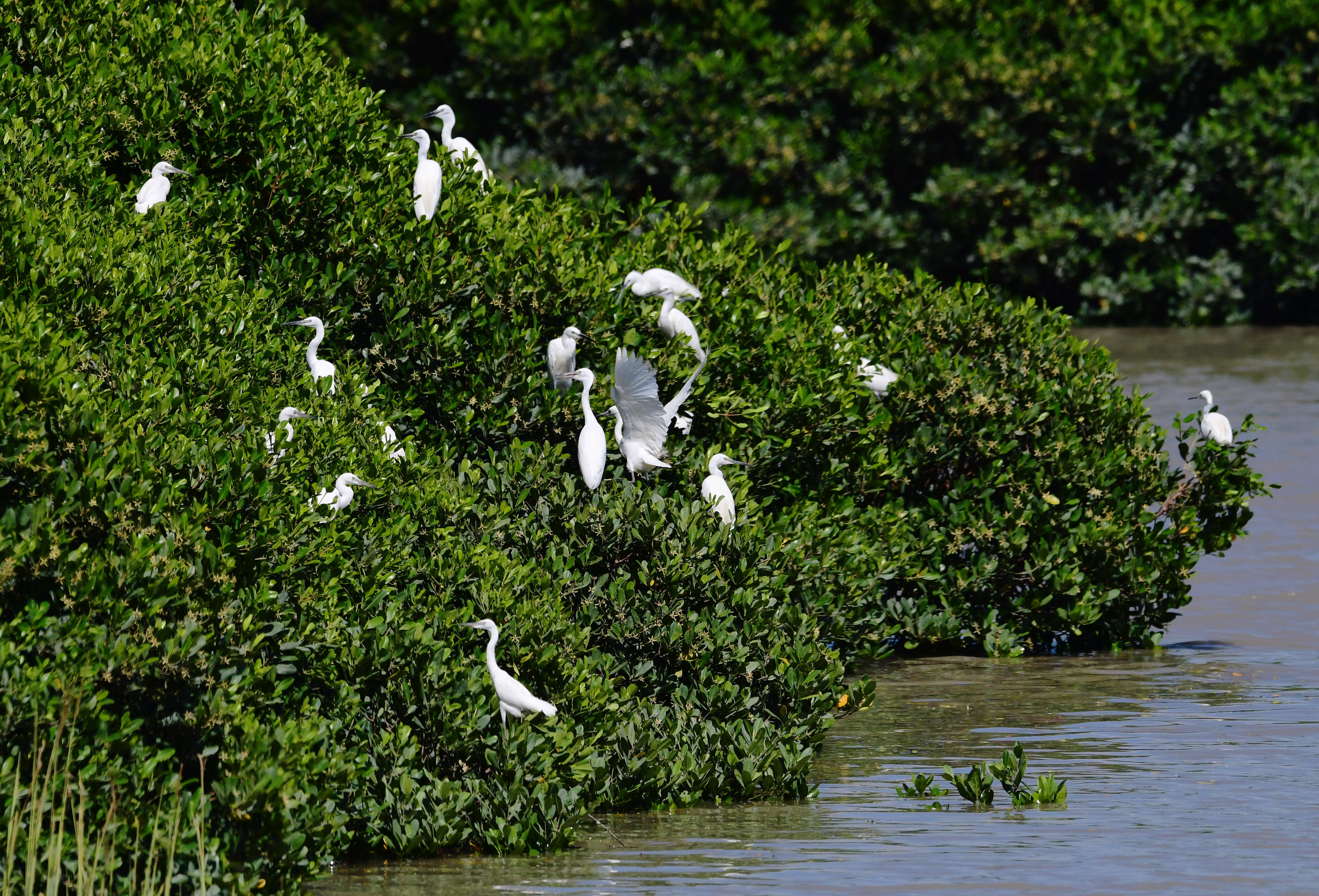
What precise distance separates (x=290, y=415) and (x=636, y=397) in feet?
6.67

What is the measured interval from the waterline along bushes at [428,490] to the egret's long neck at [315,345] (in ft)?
0.17

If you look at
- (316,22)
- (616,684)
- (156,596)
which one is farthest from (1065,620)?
(316,22)

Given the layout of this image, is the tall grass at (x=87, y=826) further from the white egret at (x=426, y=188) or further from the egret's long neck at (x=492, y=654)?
the white egret at (x=426, y=188)

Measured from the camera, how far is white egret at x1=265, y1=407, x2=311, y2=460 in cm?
791

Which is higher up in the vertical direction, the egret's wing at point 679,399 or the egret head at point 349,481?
the egret's wing at point 679,399

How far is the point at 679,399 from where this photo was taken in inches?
395

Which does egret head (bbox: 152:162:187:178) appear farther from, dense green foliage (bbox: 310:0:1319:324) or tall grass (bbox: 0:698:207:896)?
dense green foliage (bbox: 310:0:1319:324)

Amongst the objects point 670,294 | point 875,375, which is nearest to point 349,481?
point 670,294

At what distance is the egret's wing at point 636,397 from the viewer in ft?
31.8

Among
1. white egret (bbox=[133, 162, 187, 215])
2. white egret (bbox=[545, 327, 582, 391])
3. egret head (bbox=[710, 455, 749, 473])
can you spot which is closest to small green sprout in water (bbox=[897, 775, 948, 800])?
egret head (bbox=[710, 455, 749, 473])

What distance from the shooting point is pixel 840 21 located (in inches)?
1040

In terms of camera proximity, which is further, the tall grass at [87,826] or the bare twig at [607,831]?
the bare twig at [607,831]

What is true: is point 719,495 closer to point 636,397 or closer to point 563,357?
point 636,397

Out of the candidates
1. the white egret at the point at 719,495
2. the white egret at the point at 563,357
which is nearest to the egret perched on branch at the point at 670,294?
the white egret at the point at 563,357
